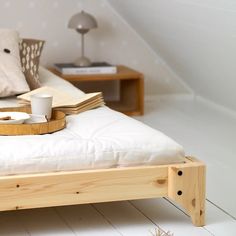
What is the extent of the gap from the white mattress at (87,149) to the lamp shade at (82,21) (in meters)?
1.82

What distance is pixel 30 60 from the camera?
3348mm

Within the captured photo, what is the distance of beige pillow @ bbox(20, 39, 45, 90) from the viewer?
3.23 m

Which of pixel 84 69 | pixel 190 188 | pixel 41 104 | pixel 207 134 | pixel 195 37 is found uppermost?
pixel 195 37

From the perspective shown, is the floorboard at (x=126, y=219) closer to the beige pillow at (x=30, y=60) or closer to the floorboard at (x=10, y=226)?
the floorboard at (x=10, y=226)

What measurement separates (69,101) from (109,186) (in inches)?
24.4

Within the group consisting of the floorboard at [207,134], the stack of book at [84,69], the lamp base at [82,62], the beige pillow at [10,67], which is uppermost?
the beige pillow at [10,67]

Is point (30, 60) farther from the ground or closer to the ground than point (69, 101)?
farther from the ground

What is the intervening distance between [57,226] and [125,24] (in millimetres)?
2564

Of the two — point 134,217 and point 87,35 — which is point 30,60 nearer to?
point 134,217

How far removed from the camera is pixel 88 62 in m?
4.43

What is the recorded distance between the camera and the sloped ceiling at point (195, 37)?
3.48 meters

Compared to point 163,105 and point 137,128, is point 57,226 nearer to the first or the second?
point 137,128

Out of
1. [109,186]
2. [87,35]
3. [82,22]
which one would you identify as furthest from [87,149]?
[87,35]

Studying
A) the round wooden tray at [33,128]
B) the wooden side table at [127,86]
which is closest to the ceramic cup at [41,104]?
the round wooden tray at [33,128]
